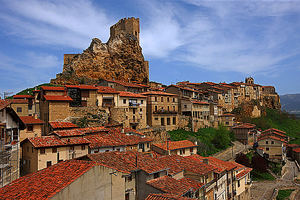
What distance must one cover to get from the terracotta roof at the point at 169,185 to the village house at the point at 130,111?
2152 centimetres

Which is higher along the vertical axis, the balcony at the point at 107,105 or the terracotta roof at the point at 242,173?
the balcony at the point at 107,105

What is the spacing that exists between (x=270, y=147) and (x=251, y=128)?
321 inches

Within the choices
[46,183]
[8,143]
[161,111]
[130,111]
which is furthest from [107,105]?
[46,183]

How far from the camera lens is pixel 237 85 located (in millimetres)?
98625

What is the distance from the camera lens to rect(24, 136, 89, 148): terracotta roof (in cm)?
2383

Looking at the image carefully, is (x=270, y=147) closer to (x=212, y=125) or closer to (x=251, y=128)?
(x=251, y=128)

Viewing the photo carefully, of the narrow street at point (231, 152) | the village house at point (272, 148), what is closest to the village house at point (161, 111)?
the narrow street at point (231, 152)

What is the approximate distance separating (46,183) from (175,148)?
23.4 meters

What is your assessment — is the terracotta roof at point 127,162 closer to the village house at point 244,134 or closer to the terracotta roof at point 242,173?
the terracotta roof at point 242,173

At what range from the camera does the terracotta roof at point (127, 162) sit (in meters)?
20.3

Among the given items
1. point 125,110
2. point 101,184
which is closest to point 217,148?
point 125,110

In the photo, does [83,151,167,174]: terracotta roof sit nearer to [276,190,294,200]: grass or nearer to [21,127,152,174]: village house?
[21,127,152,174]: village house

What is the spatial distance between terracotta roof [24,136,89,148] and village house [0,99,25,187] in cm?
635

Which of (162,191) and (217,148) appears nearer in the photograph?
(162,191)
